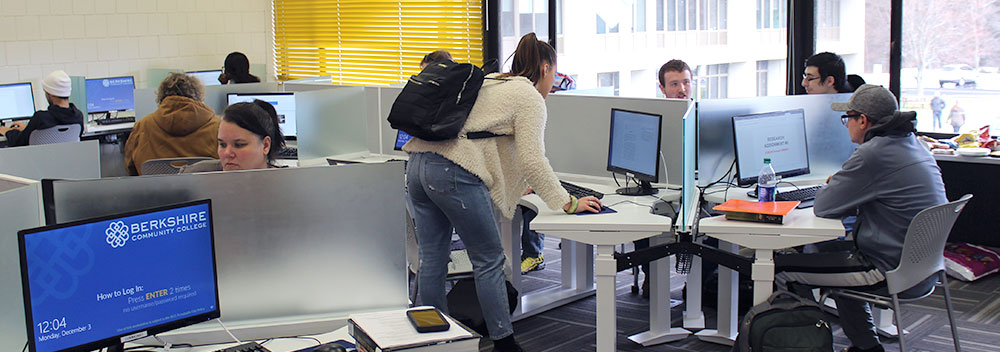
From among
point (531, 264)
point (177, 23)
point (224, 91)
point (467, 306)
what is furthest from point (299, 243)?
point (177, 23)

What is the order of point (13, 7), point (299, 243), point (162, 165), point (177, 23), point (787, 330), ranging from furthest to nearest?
1. point (177, 23)
2. point (13, 7)
3. point (162, 165)
4. point (787, 330)
5. point (299, 243)

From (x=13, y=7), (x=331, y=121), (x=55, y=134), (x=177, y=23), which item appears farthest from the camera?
(x=177, y=23)

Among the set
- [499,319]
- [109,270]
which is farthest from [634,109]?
[109,270]

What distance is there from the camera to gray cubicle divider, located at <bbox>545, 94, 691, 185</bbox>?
3.76m

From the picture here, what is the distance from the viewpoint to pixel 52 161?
257 centimetres

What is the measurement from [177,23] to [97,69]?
0.80 meters

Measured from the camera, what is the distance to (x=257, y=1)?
8.09 meters

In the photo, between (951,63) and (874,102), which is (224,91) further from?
(951,63)

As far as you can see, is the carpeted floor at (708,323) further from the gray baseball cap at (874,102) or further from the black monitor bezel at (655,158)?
the gray baseball cap at (874,102)

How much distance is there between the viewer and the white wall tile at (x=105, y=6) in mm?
7066

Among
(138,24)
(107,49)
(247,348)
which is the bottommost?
(247,348)

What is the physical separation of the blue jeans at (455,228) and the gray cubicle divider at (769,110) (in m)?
1.03

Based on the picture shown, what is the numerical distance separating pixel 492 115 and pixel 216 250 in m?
1.32

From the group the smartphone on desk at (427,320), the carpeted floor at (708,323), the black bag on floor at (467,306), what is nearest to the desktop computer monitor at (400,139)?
the carpeted floor at (708,323)
